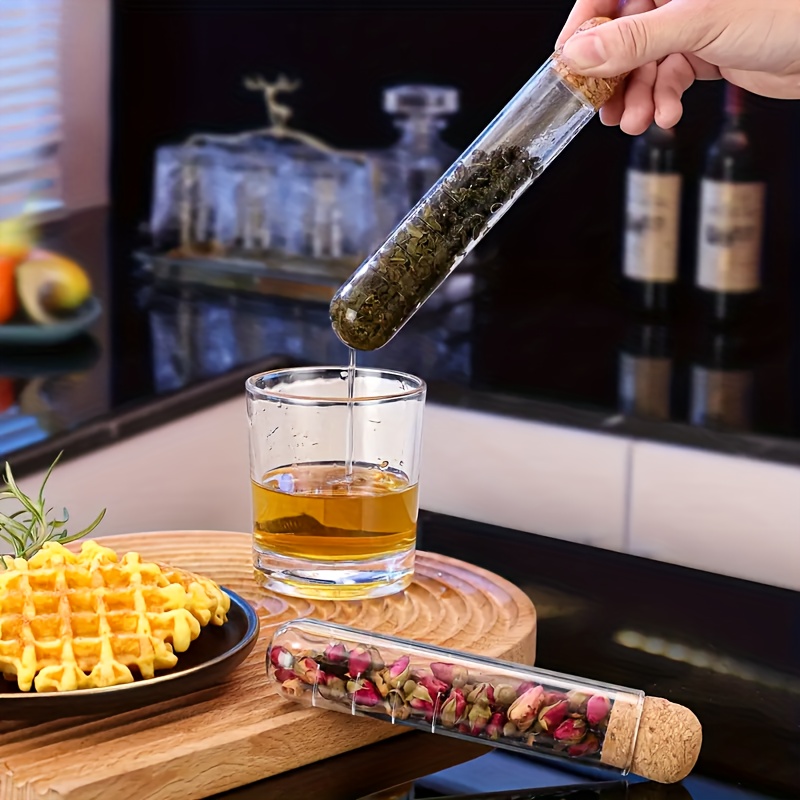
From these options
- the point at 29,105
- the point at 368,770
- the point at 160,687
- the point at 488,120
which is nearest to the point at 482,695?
the point at 368,770

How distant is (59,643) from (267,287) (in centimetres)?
152

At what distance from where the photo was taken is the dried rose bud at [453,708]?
920mm

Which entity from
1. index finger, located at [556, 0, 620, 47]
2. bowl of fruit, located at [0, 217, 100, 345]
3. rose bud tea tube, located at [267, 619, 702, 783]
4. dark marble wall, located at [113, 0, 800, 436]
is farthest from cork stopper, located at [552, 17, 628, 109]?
bowl of fruit, located at [0, 217, 100, 345]

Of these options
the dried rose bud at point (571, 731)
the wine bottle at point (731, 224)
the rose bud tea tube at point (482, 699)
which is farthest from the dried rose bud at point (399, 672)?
the wine bottle at point (731, 224)

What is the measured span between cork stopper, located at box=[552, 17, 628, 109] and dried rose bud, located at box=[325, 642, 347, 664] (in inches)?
19.7

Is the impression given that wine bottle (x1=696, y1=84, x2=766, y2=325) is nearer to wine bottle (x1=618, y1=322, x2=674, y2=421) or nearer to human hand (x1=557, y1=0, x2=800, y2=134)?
wine bottle (x1=618, y1=322, x2=674, y2=421)

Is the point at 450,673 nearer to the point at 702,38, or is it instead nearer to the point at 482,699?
the point at 482,699

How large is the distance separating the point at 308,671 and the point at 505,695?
0.14 m

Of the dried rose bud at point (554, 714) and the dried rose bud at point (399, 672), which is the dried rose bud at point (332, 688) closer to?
the dried rose bud at point (399, 672)

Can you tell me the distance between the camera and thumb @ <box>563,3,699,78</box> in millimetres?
1099

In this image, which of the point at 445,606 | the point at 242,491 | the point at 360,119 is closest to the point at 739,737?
the point at 445,606

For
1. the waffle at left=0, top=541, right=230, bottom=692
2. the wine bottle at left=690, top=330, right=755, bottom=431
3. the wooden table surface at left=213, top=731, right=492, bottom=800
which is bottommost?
the wooden table surface at left=213, top=731, right=492, bottom=800

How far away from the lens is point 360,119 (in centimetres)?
259

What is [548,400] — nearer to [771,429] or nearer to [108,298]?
[771,429]
